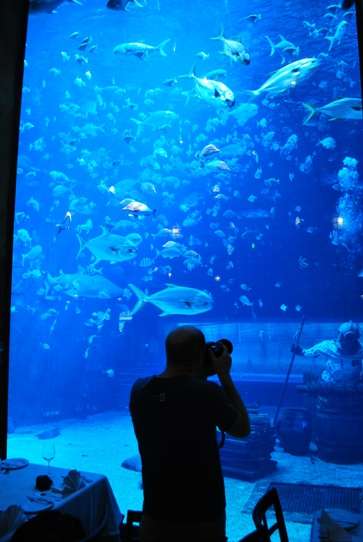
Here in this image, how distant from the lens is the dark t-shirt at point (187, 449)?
1.26m

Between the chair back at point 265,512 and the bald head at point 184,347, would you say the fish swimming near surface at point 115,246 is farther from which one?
the bald head at point 184,347

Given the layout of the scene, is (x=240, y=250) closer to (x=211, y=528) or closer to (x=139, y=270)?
(x=139, y=270)

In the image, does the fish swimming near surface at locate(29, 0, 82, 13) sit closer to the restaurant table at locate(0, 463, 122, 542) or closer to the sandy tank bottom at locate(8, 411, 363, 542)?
the restaurant table at locate(0, 463, 122, 542)

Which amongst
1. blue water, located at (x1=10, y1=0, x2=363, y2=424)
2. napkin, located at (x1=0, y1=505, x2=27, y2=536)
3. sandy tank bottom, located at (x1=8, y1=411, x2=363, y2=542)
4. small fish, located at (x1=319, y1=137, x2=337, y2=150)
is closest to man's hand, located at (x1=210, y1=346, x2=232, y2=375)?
napkin, located at (x1=0, y1=505, x2=27, y2=536)

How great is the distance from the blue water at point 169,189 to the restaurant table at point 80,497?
631 cm

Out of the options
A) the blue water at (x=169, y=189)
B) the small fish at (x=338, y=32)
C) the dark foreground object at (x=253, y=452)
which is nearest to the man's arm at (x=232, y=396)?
the dark foreground object at (x=253, y=452)

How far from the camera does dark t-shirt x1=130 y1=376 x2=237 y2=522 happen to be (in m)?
1.26

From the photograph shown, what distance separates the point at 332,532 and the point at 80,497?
3.87ft

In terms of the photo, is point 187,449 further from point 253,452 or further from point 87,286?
point 87,286

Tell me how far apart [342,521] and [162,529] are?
78 cm

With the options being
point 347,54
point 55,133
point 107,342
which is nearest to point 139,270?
point 107,342

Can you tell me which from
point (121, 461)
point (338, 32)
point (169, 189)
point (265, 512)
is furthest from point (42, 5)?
point (169, 189)

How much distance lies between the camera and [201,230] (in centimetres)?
1574

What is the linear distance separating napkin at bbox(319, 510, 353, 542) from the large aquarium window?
10.6 feet
